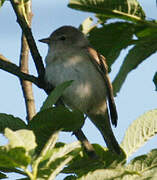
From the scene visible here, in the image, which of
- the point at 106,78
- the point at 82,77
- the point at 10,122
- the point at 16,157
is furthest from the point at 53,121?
the point at 106,78

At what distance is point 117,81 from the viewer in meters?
1.50

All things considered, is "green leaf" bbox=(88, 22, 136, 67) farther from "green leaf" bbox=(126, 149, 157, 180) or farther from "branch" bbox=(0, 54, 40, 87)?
"branch" bbox=(0, 54, 40, 87)

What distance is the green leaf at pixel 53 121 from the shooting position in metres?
1.48

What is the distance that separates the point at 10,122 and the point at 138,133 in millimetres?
539

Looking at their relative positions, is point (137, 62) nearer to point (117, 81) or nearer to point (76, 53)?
point (117, 81)

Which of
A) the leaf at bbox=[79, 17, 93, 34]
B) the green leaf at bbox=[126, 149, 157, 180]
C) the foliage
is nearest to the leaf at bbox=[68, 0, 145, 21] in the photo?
the foliage

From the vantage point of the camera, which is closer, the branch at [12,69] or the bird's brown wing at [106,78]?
the branch at [12,69]

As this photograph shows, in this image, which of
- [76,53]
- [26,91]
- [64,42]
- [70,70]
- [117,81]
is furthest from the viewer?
[64,42]

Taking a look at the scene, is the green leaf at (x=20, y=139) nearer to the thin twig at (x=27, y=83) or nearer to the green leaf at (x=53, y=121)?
the green leaf at (x=53, y=121)

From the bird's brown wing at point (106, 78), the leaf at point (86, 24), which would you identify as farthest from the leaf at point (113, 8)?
the bird's brown wing at point (106, 78)

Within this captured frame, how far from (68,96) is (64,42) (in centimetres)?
114

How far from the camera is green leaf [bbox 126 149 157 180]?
1.42 metres

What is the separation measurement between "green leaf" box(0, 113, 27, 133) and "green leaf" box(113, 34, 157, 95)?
416 millimetres

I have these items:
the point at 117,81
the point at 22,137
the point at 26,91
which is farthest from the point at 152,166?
the point at 26,91
